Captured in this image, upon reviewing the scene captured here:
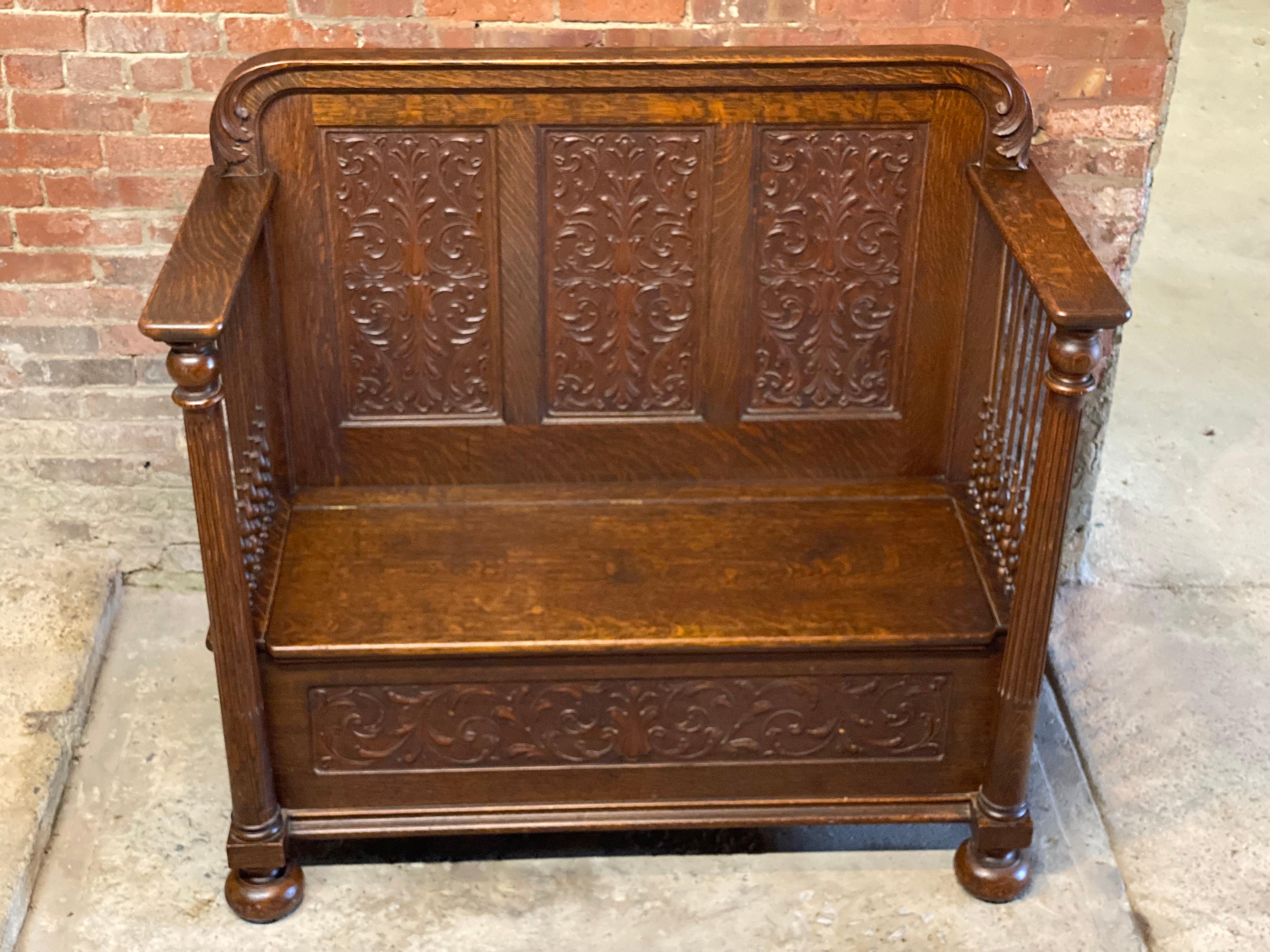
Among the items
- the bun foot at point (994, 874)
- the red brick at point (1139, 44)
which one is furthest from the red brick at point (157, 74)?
the bun foot at point (994, 874)

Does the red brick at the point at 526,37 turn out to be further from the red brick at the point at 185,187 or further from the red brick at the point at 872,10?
the red brick at the point at 185,187

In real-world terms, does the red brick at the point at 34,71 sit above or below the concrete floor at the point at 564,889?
above

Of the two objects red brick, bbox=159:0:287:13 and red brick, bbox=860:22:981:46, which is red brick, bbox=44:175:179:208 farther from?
red brick, bbox=860:22:981:46

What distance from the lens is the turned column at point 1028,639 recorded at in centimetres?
194

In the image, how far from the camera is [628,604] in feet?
7.24

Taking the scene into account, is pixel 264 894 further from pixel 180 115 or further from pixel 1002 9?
pixel 1002 9

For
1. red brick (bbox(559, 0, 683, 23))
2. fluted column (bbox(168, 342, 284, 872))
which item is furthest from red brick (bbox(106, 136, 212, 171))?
fluted column (bbox(168, 342, 284, 872))

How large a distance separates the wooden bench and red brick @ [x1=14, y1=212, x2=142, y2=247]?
40cm

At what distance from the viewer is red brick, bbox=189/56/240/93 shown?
2439 millimetres

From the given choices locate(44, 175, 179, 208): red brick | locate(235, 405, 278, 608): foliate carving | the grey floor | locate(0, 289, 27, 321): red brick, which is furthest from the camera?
locate(0, 289, 27, 321): red brick

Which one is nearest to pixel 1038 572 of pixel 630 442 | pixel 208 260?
pixel 630 442

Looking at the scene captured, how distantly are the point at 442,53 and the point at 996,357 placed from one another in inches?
39.9

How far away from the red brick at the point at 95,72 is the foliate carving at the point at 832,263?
1077 millimetres

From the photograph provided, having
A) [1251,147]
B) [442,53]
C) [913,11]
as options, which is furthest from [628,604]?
[1251,147]
